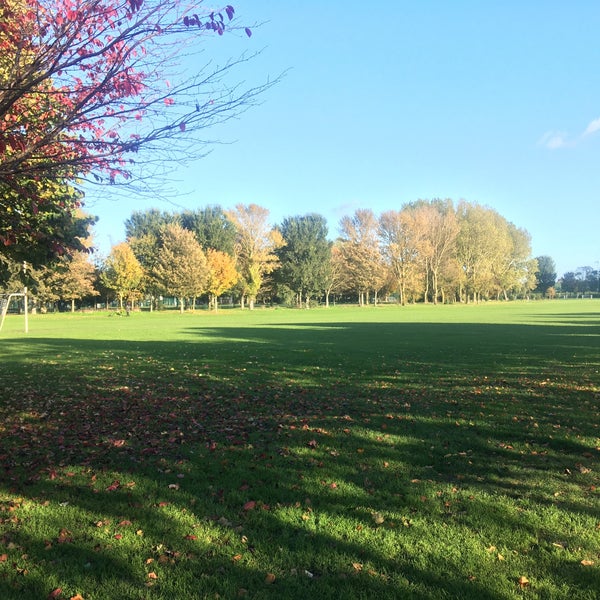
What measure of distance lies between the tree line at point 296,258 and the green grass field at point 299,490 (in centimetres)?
5754

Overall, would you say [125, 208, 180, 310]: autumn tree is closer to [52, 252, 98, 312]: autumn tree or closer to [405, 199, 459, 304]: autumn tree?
[52, 252, 98, 312]: autumn tree

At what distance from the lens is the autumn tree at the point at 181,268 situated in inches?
2522

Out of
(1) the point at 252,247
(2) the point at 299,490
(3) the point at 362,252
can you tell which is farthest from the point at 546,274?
(2) the point at 299,490

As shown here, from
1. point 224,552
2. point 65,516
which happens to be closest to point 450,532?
point 224,552

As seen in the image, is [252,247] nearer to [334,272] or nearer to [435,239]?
[334,272]

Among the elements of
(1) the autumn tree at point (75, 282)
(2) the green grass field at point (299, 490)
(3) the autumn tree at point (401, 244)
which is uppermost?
(3) the autumn tree at point (401, 244)

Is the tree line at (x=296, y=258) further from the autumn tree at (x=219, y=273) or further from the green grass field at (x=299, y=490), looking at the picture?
the green grass field at (x=299, y=490)

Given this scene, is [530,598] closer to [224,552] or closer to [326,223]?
[224,552]

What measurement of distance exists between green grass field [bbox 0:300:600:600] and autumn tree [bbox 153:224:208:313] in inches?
2137

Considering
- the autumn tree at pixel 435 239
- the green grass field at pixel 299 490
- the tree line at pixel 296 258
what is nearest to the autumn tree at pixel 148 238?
the tree line at pixel 296 258

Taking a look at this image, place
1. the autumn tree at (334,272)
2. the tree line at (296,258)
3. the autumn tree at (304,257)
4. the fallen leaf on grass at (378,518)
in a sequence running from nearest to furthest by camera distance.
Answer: the fallen leaf on grass at (378,518) → the tree line at (296,258) → the autumn tree at (304,257) → the autumn tree at (334,272)

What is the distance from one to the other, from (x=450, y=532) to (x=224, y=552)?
1800 millimetres

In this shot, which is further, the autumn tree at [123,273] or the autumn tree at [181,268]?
the autumn tree at [123,273]

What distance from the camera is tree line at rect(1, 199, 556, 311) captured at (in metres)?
Result: 66.9
